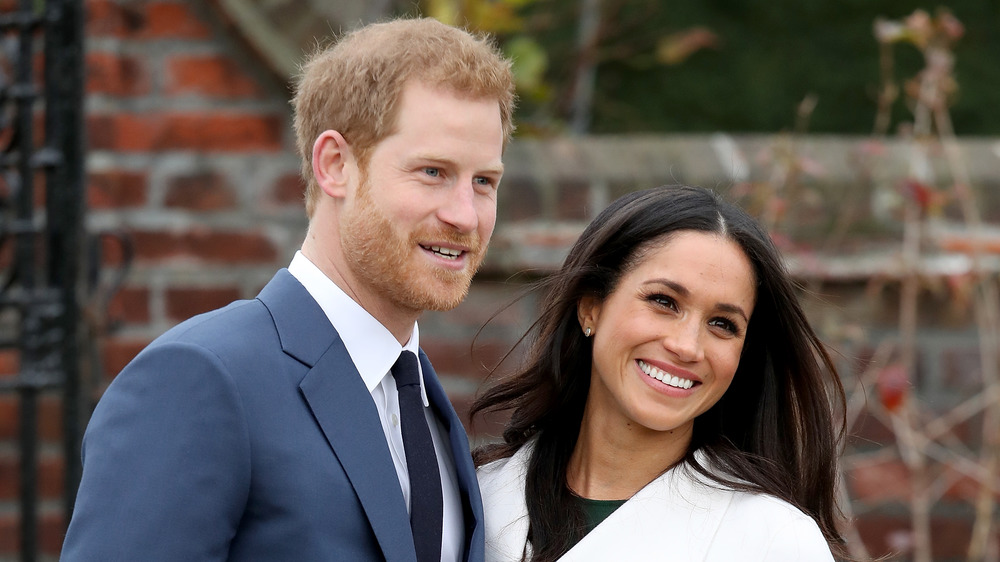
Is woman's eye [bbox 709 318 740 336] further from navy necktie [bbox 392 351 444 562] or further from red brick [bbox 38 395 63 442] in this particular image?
red brick [bbox 38 395 63 442]

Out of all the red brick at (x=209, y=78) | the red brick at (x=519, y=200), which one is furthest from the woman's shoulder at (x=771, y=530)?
the red brick at (x=209, y=78)

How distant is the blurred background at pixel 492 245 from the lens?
3205 mm

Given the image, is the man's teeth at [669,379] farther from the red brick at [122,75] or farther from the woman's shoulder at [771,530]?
the red brick at [122,75]

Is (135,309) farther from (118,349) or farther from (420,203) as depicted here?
(420,203)

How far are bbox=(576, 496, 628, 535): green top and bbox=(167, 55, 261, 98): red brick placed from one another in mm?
1685

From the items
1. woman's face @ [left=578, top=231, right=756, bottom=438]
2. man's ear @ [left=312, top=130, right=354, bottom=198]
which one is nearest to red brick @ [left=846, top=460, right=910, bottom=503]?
woman's face @ [left=578, top=231, right=756, bottom=438]

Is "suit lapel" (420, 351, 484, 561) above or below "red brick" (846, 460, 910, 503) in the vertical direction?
above

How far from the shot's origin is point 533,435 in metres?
2.91

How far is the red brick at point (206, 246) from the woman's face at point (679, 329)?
142 centimetres

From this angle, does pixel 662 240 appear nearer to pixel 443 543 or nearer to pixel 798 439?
pixel 798 439

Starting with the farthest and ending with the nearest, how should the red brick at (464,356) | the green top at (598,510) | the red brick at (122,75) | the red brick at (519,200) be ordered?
the red brick at (519,200)
the red brick at (464,356)
the red brick at (122,75)
the green top at (598,510)

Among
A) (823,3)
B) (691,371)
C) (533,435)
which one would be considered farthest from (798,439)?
(823,3)

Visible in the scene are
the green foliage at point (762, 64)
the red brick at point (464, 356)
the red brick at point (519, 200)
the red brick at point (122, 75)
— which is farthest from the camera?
the green foliage at point (762, 64)

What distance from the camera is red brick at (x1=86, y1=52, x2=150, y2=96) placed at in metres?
3.57
